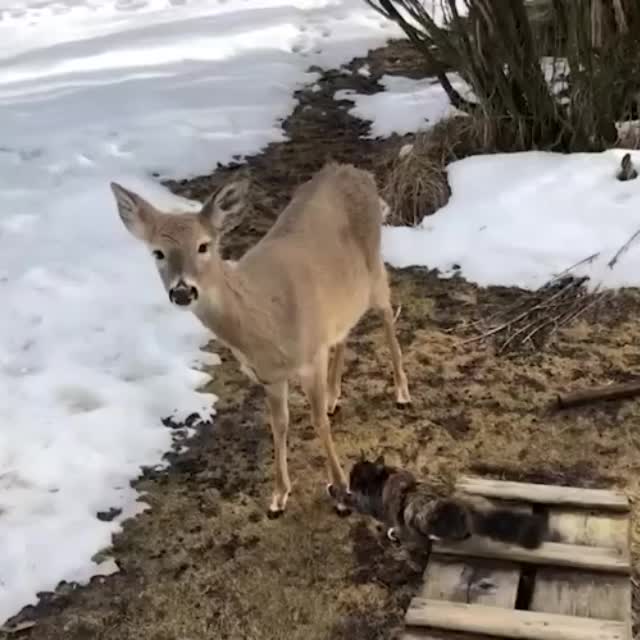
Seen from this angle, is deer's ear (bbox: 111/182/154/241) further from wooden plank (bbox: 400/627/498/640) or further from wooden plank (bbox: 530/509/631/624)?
wooden plank (bbox: 530/509/631/624)

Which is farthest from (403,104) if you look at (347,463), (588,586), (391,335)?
(588,586)

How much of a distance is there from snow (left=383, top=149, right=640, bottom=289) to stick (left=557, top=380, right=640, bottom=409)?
41.9 inches

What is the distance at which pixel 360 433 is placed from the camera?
5.17m

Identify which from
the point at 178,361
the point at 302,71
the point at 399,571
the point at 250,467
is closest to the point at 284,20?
the point at 302,71

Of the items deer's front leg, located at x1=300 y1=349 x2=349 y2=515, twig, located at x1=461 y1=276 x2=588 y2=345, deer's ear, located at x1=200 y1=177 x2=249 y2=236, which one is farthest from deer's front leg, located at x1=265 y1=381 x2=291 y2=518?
twig, located at x1=461 y1=276 x2=588 y2=345

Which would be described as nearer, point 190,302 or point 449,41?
point 190,302

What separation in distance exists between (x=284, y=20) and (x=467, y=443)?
7.00 m

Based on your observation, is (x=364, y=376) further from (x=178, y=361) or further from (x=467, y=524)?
(x=467, y=524)

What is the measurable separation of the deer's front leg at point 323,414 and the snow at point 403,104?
12.9ft

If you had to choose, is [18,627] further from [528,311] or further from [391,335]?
[528,311]

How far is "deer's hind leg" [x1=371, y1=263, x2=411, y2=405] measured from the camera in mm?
5383

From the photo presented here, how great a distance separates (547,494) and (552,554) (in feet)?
1.26

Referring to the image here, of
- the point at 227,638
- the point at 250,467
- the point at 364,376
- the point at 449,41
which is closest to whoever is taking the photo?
the point at 227,638

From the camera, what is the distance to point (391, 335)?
541cm
